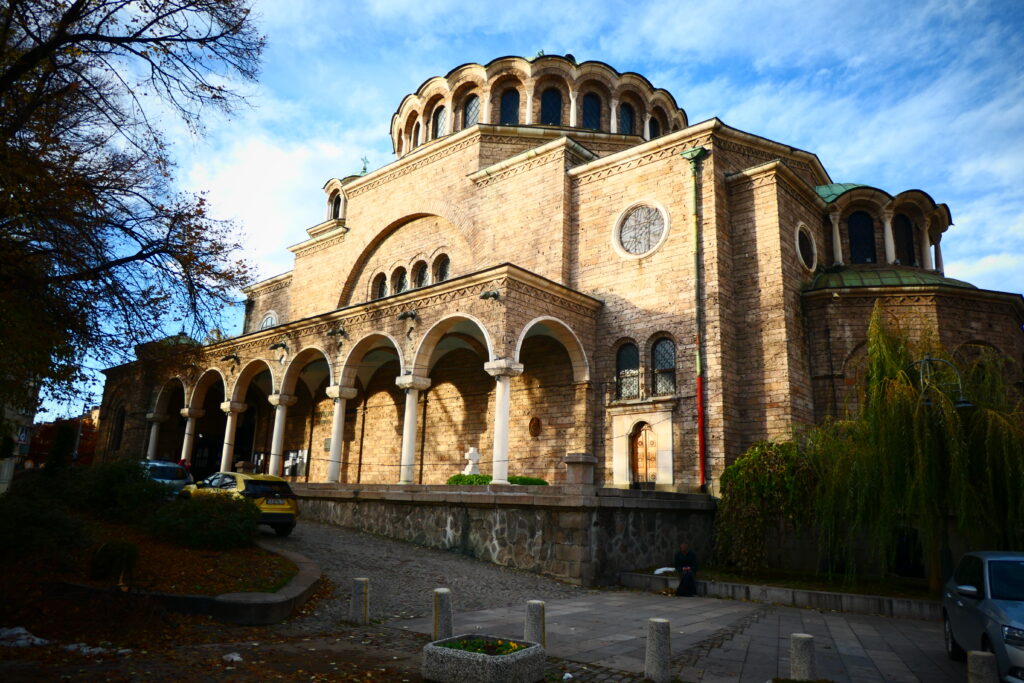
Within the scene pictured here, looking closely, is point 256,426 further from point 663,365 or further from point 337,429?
point 663,365

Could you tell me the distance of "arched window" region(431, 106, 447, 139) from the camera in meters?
29.3

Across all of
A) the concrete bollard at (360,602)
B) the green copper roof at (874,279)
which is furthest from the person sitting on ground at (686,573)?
the green copper roof at (874,279)

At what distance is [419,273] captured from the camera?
2650 centimetres

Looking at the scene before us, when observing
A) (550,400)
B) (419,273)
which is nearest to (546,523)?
(550,400)

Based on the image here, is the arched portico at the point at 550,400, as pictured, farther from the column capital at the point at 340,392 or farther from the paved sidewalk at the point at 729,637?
the paved sidewalk at the point at 729,637

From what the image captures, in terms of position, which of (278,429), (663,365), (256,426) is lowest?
(278,429)

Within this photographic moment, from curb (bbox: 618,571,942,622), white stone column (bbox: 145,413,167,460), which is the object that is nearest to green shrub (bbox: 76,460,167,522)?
curb (bbox: 618,571,942,622)

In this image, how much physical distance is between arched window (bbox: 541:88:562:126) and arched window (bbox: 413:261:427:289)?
749 centimetres

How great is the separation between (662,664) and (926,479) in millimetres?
6559

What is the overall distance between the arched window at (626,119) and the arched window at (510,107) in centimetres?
422

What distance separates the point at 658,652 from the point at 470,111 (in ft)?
83.6

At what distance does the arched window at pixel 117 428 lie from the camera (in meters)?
32.8

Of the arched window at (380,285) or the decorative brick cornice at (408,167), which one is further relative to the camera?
the arched window at (380,285)

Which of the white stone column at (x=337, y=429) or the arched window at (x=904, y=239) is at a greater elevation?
the arched window at (x=904, y=239)
